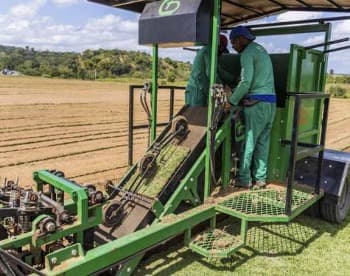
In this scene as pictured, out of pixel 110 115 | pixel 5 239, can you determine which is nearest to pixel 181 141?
pixel 5 239

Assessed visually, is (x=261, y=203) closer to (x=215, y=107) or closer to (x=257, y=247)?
(x=257, y=247)

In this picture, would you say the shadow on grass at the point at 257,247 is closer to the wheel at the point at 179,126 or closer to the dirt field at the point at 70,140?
the wheel at the point at 179,126

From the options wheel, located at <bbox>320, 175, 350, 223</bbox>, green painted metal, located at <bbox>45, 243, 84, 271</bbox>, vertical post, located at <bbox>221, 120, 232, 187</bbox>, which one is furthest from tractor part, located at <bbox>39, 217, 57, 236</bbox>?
wheel, located at <bbox>320, 175, 350, 223</bbox>

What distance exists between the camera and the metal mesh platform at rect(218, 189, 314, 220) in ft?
12.5

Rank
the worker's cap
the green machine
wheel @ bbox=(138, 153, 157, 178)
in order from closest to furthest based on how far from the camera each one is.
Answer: the green machine → wheel @ bbox=(138, 153, 157, 178) → the worker's cap

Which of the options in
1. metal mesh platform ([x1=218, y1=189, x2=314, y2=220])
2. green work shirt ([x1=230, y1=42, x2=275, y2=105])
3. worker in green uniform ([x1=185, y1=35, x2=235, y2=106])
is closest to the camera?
metal mesh platform ([x1=218, y1=189, x2=314, y2=220])

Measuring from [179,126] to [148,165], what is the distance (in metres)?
0.61

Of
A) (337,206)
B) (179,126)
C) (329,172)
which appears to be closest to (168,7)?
(179,126)

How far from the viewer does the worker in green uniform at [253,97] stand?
4.29 meters

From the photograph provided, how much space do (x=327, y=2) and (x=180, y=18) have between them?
2.24 m

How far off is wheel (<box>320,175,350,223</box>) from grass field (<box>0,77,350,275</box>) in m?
0.12

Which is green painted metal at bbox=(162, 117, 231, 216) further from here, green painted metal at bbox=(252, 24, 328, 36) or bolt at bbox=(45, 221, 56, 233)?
green painted metal at bbox=(252, 24, 328, 36)

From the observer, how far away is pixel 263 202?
412cm

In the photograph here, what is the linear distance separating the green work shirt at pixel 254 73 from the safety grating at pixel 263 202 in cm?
109
